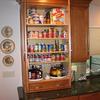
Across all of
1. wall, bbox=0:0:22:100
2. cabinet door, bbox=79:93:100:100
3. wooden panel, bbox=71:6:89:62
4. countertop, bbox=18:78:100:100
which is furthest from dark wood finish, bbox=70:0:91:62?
wall, bbox=0:0:22:100

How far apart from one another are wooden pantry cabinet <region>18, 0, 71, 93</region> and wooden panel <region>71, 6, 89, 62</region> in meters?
0.17

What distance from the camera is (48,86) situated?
8.81ft

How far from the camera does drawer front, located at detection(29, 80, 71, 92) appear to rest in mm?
2615

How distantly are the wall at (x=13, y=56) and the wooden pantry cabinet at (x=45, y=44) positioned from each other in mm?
226

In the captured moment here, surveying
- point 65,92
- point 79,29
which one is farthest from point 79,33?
point 65,92

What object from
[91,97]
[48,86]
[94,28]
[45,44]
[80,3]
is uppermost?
[80,3]

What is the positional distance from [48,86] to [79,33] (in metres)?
1.07

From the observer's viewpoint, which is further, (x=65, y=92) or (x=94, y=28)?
(x=94, y=28)

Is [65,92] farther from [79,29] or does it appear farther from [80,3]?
[80,3]

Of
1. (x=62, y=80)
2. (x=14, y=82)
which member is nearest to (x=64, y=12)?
(x=62, y=80)

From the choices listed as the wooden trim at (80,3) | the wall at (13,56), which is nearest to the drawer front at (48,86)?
the wall at (13,56)

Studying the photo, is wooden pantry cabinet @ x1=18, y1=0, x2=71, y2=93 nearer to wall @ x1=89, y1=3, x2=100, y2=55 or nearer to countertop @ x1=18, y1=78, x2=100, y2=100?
countertop @ x1=18, y1=78, x2=100, y2=100

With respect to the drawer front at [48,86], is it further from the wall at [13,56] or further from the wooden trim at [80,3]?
the wooden trim at [80,3]

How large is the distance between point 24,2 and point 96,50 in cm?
190
